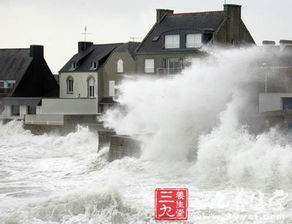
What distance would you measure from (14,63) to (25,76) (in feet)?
6.01

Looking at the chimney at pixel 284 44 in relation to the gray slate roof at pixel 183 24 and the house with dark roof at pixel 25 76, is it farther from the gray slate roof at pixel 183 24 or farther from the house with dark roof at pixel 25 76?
the house with dark roof at pixel 25 76

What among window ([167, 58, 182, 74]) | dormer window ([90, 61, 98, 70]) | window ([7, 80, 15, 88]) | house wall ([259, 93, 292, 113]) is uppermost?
dormer window ([90, 61, 98, 70])

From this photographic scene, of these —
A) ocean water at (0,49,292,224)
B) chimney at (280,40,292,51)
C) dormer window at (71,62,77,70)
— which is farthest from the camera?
dormer window at (71,62,77,70)

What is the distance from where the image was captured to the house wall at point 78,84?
53312mm

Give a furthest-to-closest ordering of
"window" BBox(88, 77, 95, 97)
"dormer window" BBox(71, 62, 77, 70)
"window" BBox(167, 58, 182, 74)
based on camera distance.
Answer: "dormer window" BBox(71, 62, 77, 70) < "window" BBox(88, 77, 95, 97) < "window" BBox(167, 58, 182, 74)

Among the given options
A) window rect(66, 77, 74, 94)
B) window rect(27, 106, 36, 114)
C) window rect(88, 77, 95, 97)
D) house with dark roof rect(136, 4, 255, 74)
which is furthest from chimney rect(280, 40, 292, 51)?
window rect(27, 106, 36, 114)

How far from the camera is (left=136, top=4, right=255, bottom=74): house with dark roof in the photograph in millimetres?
44281

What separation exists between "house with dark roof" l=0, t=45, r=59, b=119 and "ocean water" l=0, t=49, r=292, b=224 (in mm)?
16101

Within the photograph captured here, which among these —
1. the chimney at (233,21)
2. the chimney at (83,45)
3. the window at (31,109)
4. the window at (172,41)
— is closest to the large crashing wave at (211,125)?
the chimney at (233,21)

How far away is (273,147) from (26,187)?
26.3 feet

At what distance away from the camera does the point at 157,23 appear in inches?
1877

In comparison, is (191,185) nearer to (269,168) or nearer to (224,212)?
(269,168)

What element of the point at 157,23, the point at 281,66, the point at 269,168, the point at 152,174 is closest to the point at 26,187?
the point at 152,174

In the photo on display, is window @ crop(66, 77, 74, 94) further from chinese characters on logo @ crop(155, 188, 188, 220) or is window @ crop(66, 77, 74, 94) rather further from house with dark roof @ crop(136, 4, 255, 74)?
chinese characters on logo @ crop(155, 188, 188, 220)
